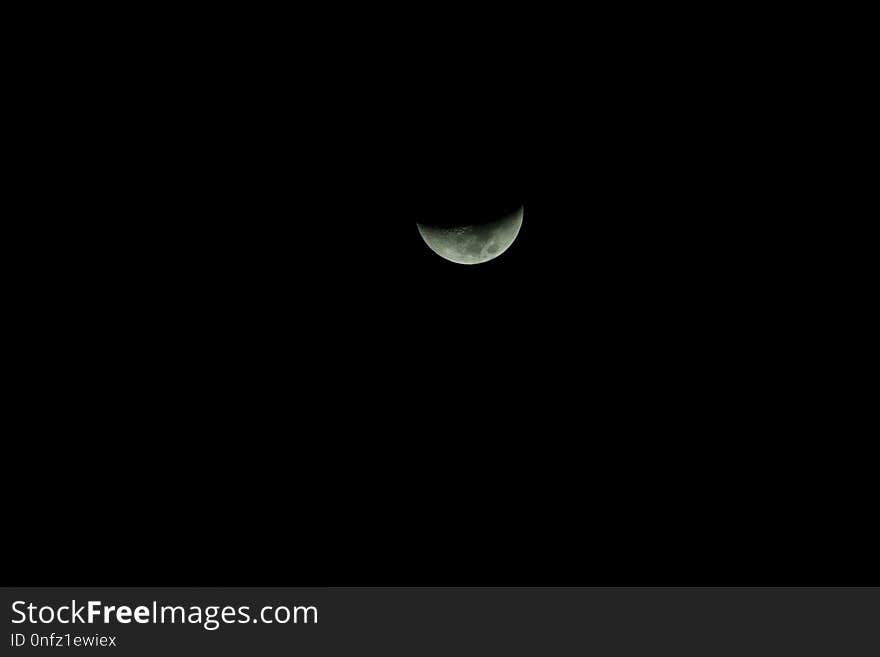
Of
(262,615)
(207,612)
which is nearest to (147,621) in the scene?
(207,612)

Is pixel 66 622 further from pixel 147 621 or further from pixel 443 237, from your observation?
pixel 443 237

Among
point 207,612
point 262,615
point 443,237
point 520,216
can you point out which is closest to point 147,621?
point 207,612

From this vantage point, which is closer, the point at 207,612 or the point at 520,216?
the point at 207,612

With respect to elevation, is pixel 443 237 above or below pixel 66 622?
above

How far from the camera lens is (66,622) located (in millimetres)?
Result: 4223

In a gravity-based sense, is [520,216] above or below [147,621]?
above

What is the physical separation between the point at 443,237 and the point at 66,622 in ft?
10.5

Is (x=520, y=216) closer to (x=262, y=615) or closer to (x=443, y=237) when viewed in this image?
(x=443, y=237)

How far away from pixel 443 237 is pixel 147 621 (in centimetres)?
297

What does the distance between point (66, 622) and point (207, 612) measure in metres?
0.80

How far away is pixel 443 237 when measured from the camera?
15.1 ft

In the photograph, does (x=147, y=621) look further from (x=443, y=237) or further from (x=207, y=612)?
(x=443, y=237)

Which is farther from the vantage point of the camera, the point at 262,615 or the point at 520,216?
the point at 520,216

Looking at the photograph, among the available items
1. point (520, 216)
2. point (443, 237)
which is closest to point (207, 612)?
point (443, 237)
